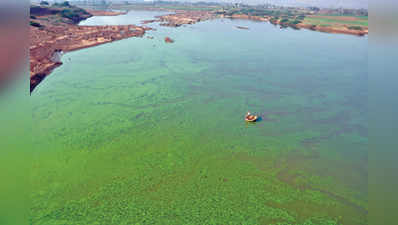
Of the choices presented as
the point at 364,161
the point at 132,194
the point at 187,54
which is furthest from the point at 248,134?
the point at 187,54

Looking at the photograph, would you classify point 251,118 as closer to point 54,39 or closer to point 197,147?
point 197,147

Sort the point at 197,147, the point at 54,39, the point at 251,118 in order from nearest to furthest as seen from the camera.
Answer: the point at 197,147, the point at 251,118, the point at 54,39

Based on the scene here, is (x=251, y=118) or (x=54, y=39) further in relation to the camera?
(x=54, y=39)

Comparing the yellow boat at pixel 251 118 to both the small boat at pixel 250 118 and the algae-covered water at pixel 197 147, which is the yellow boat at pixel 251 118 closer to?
the small boat at pixel 250 118

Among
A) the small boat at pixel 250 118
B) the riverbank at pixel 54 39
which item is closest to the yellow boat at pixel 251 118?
the small boat at pixel 250 118

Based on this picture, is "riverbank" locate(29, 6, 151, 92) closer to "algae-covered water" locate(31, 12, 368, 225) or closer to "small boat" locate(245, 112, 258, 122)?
"algae-covered water" locate(31, 12, 368, 225)

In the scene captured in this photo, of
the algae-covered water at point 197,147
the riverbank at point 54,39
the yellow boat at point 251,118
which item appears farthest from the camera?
the riverbank at point 54,39

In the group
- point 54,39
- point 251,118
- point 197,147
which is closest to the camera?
point 197,147

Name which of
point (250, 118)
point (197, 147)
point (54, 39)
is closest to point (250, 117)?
point (250, 118)

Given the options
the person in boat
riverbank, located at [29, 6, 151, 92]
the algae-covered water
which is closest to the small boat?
the person in boat

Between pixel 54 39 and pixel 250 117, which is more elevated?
pixel 54 39
